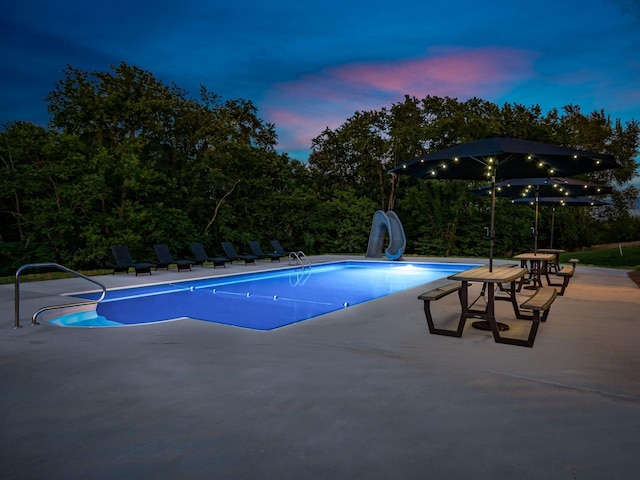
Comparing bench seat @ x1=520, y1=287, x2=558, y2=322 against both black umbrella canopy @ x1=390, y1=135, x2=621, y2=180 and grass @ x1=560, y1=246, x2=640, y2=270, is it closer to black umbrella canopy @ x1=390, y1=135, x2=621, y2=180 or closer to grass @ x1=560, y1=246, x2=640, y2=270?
black umbrella canopy @ x1=390, y1=135, x2=621, y2=180

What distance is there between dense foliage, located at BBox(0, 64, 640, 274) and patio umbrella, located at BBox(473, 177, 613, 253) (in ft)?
33.4

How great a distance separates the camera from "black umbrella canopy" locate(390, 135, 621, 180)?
16.4 feet

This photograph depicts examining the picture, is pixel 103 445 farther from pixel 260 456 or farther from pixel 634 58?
pixel 634 58

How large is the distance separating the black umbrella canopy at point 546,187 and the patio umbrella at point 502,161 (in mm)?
1910

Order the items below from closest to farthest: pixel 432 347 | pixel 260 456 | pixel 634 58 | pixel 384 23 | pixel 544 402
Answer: pixel 260 456
pixel 544 402
pixel 432 347
pixel 384 23
pixel 634 58

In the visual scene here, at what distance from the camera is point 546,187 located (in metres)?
9.36

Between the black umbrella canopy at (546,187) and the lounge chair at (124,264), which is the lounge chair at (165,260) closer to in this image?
the lounge chair at (124,264)

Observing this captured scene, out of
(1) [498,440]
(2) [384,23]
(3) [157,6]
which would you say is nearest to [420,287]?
(1) [498,440]

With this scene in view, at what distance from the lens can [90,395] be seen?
308 centimetres

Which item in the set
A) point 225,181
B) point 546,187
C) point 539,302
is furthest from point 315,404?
point 225,181

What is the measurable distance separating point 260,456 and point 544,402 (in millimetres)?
2032

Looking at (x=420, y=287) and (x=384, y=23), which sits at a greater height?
(x=384, y=23)

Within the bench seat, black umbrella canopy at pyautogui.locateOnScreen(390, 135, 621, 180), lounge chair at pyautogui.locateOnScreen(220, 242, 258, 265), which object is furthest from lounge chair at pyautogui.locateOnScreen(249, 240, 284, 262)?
the bench seat

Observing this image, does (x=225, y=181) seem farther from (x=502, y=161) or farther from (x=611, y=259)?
(x=611, y=259)
